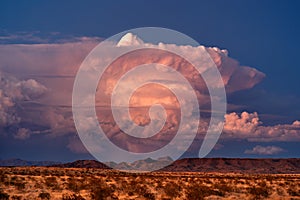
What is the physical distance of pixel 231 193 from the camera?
148 feet

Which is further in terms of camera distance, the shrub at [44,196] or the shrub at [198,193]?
the shrub at [198,193]

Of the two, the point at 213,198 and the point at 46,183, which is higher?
the point at 46,183

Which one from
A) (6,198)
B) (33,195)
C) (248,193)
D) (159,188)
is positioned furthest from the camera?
(159,188)

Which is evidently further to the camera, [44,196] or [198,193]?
[198,193]

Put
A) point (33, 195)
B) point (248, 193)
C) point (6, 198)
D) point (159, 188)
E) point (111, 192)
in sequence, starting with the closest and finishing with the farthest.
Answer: point (6, 198), point (33, 195), point (111, 192), point (248, 193), point (159, 188)

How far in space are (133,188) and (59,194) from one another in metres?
8.39

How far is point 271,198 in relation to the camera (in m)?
41.2

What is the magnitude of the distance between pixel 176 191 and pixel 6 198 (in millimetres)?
16275

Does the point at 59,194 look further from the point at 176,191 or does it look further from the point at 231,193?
the point at 231,193

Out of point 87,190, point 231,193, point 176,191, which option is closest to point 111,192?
point 87,190

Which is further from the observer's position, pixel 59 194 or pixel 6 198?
pixel 59 194

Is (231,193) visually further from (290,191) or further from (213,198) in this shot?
Answer: (290,191)

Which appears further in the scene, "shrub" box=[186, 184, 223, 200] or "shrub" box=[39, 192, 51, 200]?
"shrub" box=[186, 184, 223, 200]

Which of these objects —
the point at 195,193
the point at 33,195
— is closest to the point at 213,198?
the point at 195,193
